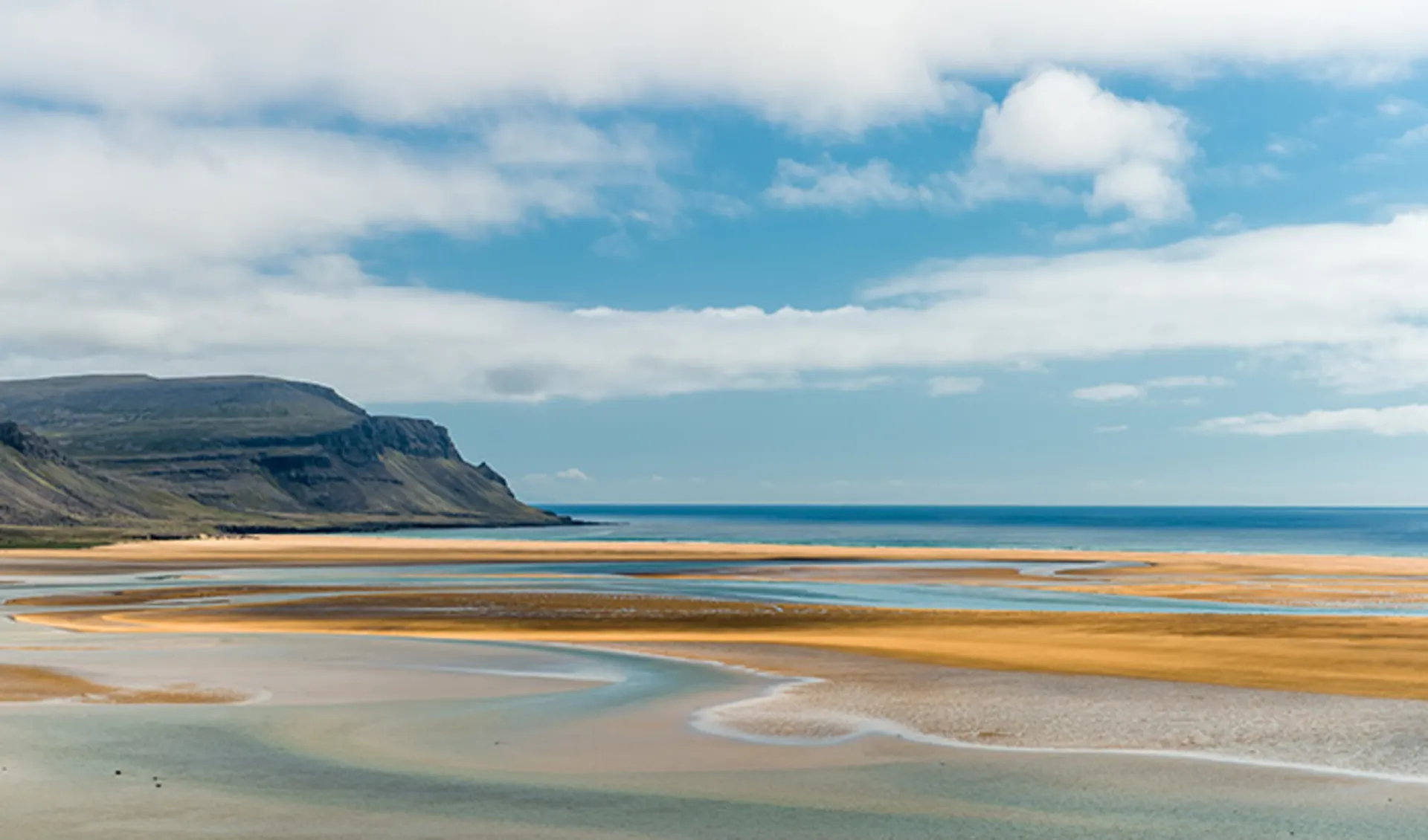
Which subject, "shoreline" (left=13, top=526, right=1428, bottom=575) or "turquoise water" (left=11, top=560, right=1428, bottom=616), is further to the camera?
"shoreline" (left=13, top=526, right=1428, bottom=575)

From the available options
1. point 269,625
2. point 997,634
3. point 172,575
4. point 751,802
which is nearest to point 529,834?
point 751,802

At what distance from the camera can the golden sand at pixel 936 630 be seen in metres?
31.1

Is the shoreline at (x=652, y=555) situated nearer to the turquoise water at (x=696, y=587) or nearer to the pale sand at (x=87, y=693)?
the turquoise water at (x=696, y=587)

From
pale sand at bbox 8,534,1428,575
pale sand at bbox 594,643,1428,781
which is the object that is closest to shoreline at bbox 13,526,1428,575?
pale sand at bbox 8,534,1428,575

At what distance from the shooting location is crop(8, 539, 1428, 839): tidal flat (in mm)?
16547

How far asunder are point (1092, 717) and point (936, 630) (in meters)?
18.8

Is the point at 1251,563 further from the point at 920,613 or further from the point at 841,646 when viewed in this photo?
the point at 841,646

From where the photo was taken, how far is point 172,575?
83750 mm

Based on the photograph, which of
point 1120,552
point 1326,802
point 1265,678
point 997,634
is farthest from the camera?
point 1120,552

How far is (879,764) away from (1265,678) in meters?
14.2

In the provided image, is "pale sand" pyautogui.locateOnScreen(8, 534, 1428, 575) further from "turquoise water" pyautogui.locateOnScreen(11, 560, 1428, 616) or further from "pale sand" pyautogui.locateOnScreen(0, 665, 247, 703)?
"pale sand" pyautogui.locateOnScreen(0, 665, 247, 703)

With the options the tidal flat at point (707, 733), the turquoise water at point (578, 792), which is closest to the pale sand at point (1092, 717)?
the tidal flat at point (707, 733)

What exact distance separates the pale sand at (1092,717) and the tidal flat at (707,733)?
10 cm

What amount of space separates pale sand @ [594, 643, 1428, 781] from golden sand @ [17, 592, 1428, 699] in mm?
2246
